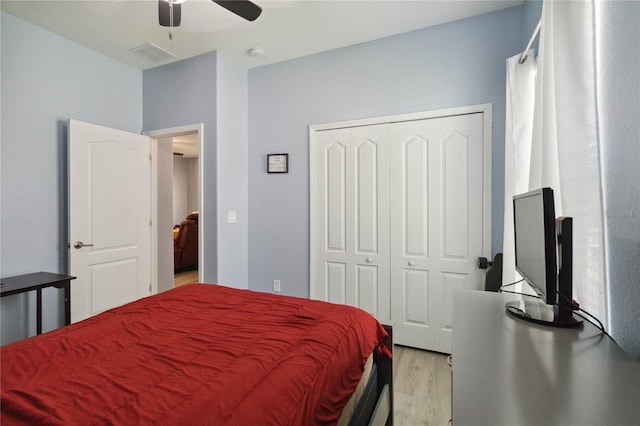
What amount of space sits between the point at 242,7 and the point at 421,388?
8.91 ft

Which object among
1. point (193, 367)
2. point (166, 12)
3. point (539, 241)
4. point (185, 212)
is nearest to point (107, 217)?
point (166, 12)

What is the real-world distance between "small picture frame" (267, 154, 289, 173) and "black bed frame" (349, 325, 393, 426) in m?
2.06

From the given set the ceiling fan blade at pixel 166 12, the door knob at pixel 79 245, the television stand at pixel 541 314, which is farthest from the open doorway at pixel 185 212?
the television stand at pixel 541 314

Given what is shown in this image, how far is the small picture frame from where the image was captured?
330 centimetres

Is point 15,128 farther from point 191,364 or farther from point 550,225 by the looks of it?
point 550,225

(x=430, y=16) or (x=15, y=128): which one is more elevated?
(x=430, y=16)

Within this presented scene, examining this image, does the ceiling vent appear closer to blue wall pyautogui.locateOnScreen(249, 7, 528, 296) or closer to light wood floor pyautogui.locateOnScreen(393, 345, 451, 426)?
blue wall pyautogui.locateOnScreen(249, 7, 528, 296)

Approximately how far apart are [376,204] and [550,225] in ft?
6.45

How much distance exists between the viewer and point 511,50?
2418 millimetres

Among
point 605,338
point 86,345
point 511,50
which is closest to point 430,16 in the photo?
point 511,50

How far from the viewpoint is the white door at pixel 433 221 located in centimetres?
256

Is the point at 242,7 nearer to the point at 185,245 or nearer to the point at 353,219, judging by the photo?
the point at 353,219

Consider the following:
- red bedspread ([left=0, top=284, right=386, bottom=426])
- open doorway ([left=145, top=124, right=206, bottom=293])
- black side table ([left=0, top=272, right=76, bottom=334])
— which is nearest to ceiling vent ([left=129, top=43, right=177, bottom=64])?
open doorway ([left=145, top=124, right=206, bottom=293])

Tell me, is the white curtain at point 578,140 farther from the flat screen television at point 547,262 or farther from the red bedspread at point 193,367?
the red bedspread at point 193,367
